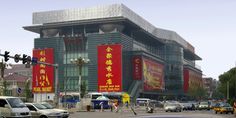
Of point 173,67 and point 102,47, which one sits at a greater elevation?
point 102,47

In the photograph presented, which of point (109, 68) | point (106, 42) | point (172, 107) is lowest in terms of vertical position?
point (172, 107)

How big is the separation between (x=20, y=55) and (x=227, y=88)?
66393 millimetres

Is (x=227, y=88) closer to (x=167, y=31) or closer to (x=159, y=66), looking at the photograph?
(x=159, y=66)

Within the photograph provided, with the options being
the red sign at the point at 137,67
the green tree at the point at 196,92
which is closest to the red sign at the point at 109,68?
the red sign at the point at 137,67

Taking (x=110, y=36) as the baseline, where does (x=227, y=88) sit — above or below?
below

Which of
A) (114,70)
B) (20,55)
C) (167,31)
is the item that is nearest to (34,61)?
(20,55)

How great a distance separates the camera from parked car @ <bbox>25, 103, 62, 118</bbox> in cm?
2758

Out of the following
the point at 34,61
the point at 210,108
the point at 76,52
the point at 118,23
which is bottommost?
the point at 210,108

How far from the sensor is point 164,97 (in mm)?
153625

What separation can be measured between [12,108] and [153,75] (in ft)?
404

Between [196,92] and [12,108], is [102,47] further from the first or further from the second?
[12,108]

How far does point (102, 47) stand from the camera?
12781 cm

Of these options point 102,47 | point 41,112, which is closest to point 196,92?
point 102,47

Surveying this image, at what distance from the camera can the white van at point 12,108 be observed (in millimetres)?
24984
